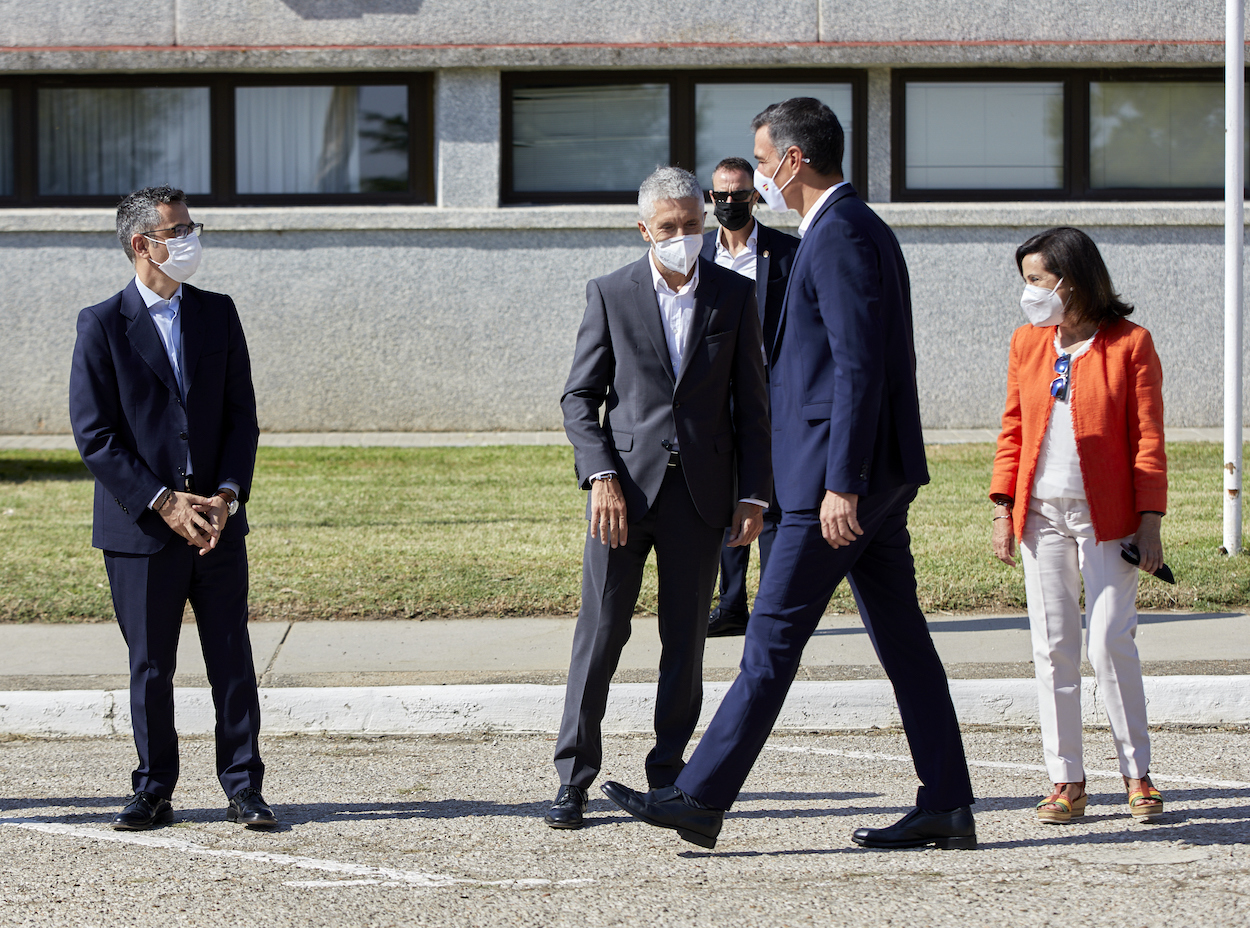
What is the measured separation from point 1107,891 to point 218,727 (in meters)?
2.67

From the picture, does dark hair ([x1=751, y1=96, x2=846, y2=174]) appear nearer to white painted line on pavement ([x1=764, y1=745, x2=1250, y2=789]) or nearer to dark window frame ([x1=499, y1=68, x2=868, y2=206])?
white painted line on pavement ([x1=764, y1=745, x2=1250, y2=789])

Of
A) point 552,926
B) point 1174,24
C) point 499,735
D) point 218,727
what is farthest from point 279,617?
point 1174,24

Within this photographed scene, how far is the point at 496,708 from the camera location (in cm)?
555

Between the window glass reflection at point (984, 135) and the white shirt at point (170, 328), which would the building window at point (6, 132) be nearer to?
the window glass reflection at point (984, 135)

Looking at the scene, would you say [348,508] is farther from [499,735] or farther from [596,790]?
[596,790]

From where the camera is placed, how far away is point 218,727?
14.5 feet

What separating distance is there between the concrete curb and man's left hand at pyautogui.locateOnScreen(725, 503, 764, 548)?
145 cm

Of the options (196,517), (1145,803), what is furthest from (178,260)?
(1145,803)

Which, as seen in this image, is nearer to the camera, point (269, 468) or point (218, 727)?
point (218, 727)

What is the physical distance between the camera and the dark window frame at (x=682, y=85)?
13.3 m

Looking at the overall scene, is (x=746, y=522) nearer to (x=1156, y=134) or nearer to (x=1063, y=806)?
(x=1063, y=806)

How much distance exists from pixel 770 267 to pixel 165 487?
2825 mm

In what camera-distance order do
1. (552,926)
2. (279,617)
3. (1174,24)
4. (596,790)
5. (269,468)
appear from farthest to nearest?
1. (1174,24)
2. (269,468)
3. (279,617)
4. (596,790)
5. (552,926)

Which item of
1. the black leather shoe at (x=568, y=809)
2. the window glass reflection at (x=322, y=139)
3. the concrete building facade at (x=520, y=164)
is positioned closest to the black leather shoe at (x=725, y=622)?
the black leather shoe at (x=568, y=809)
